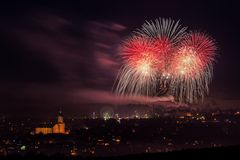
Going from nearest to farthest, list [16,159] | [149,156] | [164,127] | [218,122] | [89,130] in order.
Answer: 1. [16,159]
2. [149,156]
3. [164,127]
4. [218,122]
5. [89,130]

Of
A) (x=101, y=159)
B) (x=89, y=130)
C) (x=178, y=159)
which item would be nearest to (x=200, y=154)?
(x=178, y=159)

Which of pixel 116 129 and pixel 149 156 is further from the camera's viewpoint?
pixel 116 129

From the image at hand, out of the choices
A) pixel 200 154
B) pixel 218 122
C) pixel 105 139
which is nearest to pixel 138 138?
pixel 105 139

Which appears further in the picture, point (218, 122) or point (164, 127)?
point (218, 122)

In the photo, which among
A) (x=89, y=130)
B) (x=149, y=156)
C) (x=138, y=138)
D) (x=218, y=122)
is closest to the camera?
(x=149, y=156)

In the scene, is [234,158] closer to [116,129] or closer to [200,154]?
[200,154]

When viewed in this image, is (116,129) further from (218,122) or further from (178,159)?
(178,159)

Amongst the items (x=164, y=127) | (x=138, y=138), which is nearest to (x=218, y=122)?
(x=164, y=127)

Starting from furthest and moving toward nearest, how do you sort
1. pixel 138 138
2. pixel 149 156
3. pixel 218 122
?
pixel 218 122, pixel 138 138, pixel 149 156

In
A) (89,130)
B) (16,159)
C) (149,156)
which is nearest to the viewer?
(16,159)
